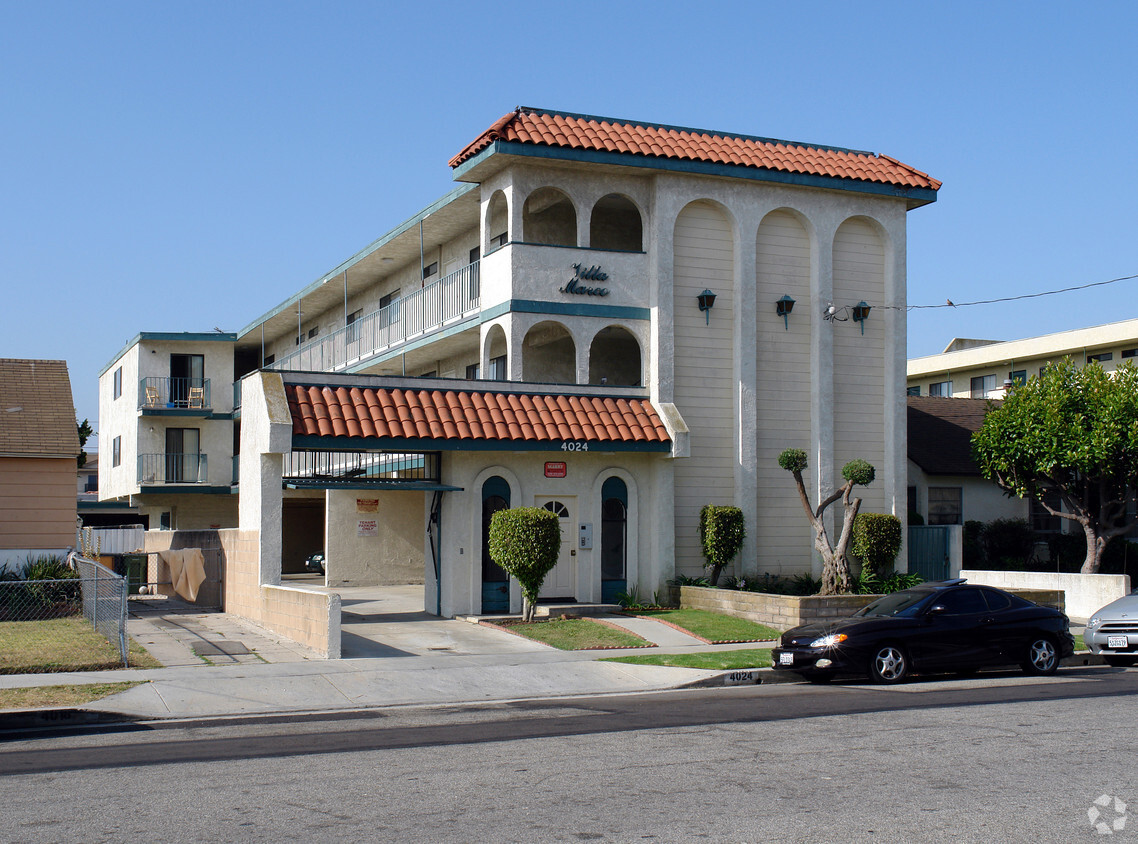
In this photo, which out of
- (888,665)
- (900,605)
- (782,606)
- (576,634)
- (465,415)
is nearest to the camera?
(888,665)

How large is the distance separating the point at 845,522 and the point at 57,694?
49.0 feet

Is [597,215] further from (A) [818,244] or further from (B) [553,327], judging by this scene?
(A) [818,244]

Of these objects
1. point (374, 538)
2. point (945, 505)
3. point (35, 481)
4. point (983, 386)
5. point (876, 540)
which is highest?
point (983, 386)

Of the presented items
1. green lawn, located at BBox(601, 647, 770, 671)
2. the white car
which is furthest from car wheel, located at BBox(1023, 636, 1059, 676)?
green lawn, located at BBox(601, 647, 770, 671)

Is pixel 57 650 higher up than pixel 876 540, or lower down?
lower down

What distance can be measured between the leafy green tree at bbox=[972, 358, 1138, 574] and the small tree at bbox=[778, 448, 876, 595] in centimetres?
608

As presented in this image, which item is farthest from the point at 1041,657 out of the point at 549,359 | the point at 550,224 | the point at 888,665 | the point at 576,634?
the point at 550,224

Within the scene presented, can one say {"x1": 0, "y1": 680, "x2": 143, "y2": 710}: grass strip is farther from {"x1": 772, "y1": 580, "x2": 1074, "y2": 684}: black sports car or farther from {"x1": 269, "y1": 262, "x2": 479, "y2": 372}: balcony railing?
{"x1": 269, "y1": 262, "x2": 479, "y2": 372}: balcony railing

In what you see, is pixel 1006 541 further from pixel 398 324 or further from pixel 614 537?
pixel 398 324

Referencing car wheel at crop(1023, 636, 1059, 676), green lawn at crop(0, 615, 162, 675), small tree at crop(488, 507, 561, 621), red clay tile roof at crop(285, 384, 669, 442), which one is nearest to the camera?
green lawn at crop(0, 615, 162, 675)

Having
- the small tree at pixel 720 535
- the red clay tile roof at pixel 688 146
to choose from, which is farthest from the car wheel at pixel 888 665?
the red clay tile roof at pixel 688 146

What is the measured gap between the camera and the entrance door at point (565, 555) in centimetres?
2306

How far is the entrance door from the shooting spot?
2306cm

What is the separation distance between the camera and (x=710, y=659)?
1727 centimetres
